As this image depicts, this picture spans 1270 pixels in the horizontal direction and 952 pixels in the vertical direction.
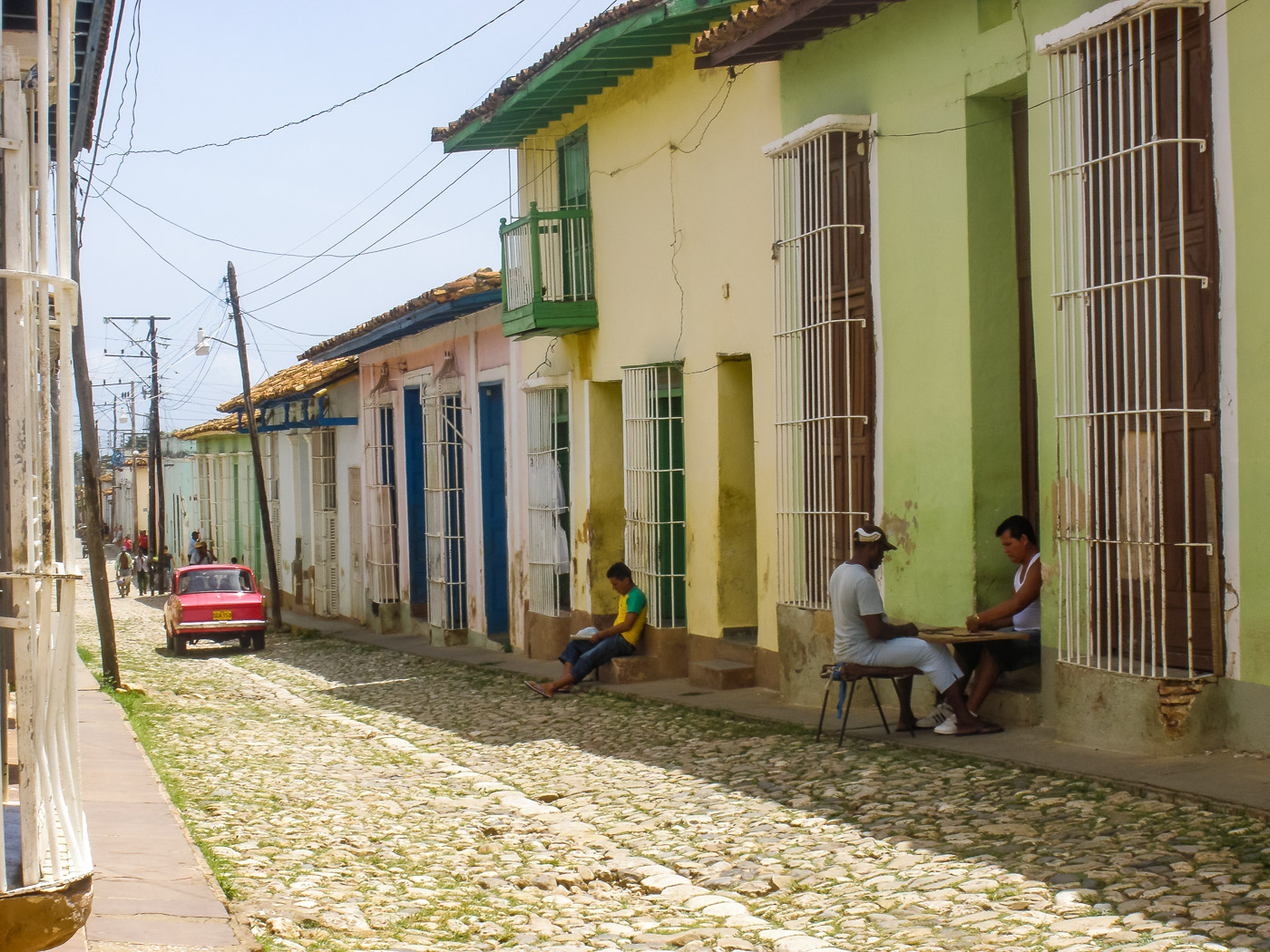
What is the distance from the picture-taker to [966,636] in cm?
809

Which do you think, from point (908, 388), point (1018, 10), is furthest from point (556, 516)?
point (1018, 10)

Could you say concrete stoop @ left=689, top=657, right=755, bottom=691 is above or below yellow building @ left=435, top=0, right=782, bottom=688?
below

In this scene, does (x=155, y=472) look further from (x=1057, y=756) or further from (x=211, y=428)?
(x=1057, y=756)

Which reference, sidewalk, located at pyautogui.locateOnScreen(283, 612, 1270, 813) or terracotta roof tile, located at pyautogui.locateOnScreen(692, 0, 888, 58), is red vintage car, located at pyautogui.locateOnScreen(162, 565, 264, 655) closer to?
sidewalk, located at pyautogui.locateOnScreen(283, 612, 1270, 813)

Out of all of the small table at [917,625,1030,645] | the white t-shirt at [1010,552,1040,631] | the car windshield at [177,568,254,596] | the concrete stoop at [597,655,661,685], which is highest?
the white t-shirt at [1010,552,1040,631]

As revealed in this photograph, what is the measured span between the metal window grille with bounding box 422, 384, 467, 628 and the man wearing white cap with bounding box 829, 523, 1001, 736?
9848 mm

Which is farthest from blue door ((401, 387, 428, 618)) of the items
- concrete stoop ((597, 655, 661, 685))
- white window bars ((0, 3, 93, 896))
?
A: white window bars ((0, 3, 93, 896))

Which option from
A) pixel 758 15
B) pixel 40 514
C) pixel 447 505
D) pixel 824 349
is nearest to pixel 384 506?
pixel 447 505

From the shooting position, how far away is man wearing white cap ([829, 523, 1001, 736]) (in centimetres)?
815

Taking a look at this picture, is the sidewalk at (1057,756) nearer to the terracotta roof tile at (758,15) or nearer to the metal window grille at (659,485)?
the metal window grille at (659,485)

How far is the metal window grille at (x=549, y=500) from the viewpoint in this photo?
14805 mm

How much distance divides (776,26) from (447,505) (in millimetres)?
9528

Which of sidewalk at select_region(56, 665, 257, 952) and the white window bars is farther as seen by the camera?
sidewalk at select_region(56, 665, 257, 952)

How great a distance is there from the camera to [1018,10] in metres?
8.21
